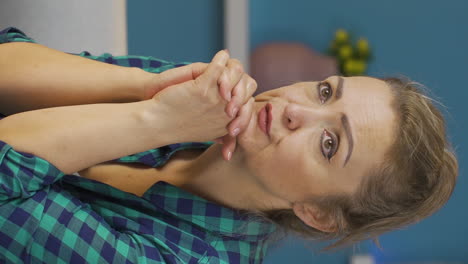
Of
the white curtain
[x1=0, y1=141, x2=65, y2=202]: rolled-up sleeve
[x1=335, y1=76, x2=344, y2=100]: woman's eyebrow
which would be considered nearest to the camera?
[x1=0, y1=141, x2=65, y2=202]: rolled-up sleeve

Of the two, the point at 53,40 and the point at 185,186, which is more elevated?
the point at 53,40

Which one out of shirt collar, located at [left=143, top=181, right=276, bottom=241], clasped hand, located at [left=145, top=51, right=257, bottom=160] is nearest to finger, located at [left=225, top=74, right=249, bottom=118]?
clasped hand, located at [left=145, top=51, right=257, bottom=160]

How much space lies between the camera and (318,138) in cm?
103

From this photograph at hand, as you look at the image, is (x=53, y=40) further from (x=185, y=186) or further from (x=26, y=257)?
(x=26, y=257)

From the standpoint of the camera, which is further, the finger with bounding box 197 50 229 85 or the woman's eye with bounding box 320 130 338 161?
the woman's eye with bounding box 320 130 338 161

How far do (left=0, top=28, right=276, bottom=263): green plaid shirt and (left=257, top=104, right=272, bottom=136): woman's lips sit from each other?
182 millimetres

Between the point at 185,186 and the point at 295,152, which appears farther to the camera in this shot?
the point at 185,186

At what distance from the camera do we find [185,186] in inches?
44.9

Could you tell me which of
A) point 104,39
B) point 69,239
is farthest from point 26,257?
point 104,39

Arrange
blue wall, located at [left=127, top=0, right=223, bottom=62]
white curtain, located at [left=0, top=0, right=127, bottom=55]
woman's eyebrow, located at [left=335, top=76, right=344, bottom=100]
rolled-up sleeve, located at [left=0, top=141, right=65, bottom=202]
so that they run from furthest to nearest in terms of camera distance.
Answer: blue wall, located at [left=127, top=0, right=223, bottom=62] → white curtain, located at [left=0, top=0, right=127, bottom=55] → woman's eyebrow, located at [left=335, top=76, right=344, bottom=100] → rolled-up sleeve, located at [left=0, top=141, right=65, bottom=202]

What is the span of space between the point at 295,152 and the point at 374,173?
0.17m

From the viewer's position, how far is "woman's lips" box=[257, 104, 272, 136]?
103 cm

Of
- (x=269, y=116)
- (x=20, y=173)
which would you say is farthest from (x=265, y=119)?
(x=20, y=173)

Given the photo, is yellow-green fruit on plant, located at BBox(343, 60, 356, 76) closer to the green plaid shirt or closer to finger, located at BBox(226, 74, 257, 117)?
the green plaid shirt
